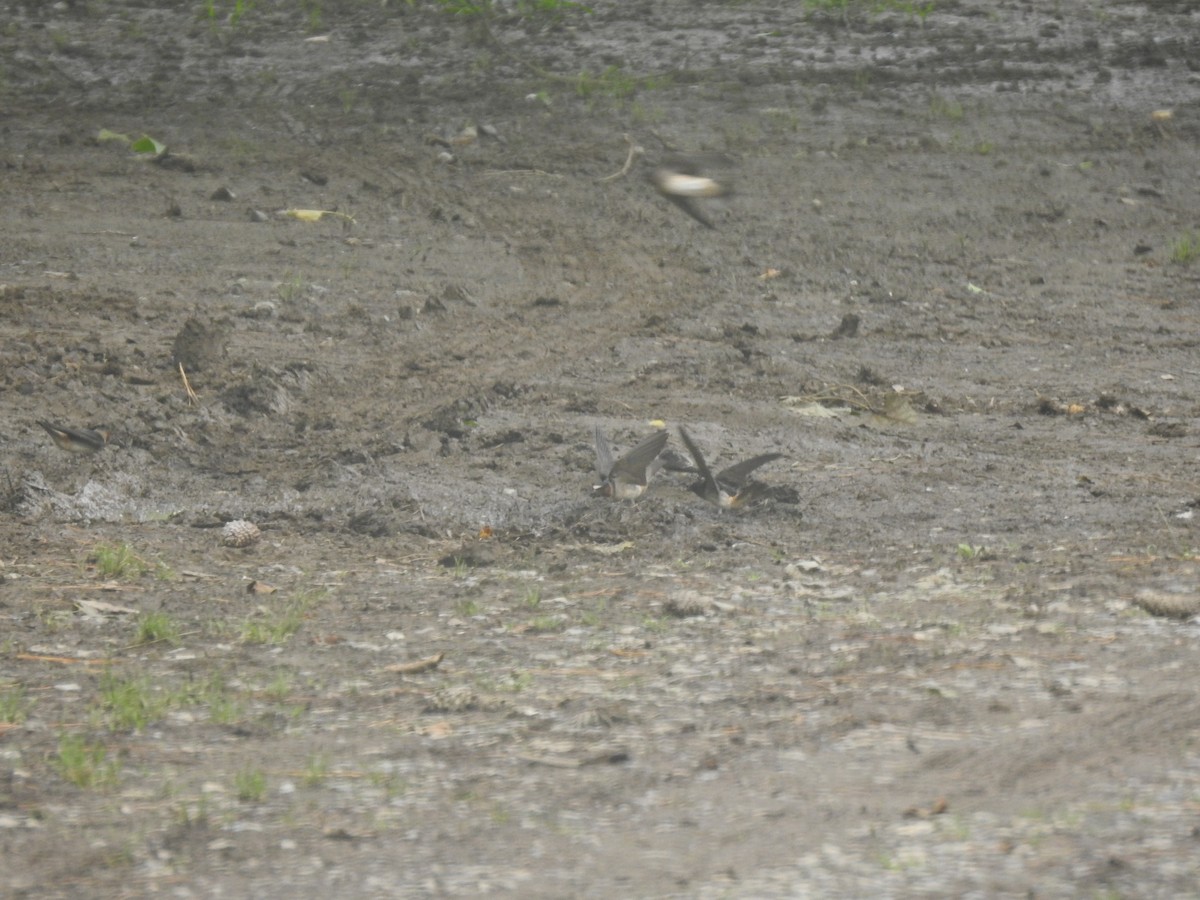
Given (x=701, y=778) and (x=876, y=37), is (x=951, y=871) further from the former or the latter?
(x=876, y=37)

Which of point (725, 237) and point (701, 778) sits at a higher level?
point (701, 778)

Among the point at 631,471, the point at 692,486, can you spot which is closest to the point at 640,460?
the point at 631,471

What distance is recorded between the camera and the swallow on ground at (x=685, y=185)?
584 cm

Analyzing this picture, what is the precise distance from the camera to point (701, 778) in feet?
8.79

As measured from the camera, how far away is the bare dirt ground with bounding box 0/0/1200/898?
256 cm

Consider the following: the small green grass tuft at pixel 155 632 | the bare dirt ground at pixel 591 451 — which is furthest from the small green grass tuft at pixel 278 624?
the small green grass tuft at pixel 155 632

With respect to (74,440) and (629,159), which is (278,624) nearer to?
(74,440)

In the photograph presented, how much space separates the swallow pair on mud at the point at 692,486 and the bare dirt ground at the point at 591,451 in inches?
4.0

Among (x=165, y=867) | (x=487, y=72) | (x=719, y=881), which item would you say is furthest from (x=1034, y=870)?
(x=487, y=72)

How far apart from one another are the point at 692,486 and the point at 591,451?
18.9 inches

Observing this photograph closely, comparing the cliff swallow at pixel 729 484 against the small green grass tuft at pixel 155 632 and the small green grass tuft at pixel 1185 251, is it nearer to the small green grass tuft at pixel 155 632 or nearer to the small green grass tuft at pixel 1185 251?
the small green grass tuft at pixel 155 632

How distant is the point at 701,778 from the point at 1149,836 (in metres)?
0.75

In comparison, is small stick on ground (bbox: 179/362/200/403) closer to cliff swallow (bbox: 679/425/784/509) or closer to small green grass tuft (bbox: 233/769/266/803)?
cliff swallow (bbox: 679/425/784/509)

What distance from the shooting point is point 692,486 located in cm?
475
